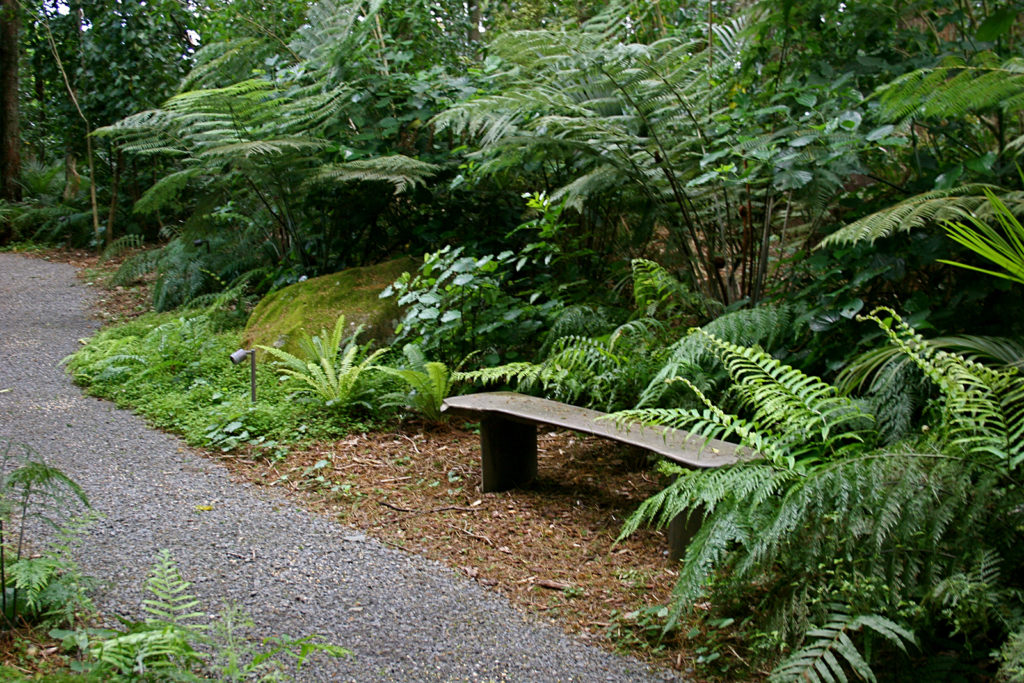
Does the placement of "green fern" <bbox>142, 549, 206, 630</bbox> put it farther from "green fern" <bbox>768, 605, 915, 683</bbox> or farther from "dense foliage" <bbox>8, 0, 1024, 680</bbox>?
"green fern" <bbox>768, 605, 915, 683</bbox>

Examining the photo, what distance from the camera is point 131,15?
9.31m

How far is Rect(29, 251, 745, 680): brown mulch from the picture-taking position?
8.66 ft

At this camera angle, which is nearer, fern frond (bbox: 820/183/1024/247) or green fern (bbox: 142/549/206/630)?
green fern (bbox: 142/549/206/630)

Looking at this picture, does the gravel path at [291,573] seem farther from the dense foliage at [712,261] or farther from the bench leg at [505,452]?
the bench leg at [505,452]

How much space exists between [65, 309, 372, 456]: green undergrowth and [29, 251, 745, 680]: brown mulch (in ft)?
0.71

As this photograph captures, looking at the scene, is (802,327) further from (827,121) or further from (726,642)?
(726,642)

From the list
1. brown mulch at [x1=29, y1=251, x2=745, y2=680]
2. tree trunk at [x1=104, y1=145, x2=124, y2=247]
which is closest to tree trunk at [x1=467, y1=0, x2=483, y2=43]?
tree trunk at [x1=104, y1=145, x2=124, y2=247]

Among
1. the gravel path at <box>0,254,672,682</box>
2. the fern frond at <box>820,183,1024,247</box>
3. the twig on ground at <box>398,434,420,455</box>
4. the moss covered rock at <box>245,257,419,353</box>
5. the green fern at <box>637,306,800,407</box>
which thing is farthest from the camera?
the moss covered rock at <box>245,257,419,353</box>

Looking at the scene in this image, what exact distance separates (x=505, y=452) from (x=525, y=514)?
0.33 m

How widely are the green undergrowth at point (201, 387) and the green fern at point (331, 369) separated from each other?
0.09 meters

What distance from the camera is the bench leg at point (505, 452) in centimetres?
358

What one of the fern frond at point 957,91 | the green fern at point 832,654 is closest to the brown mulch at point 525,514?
the green fern at point 832,654

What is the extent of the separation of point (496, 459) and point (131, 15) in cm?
842

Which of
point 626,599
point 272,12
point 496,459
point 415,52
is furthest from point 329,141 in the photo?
point 626,599
